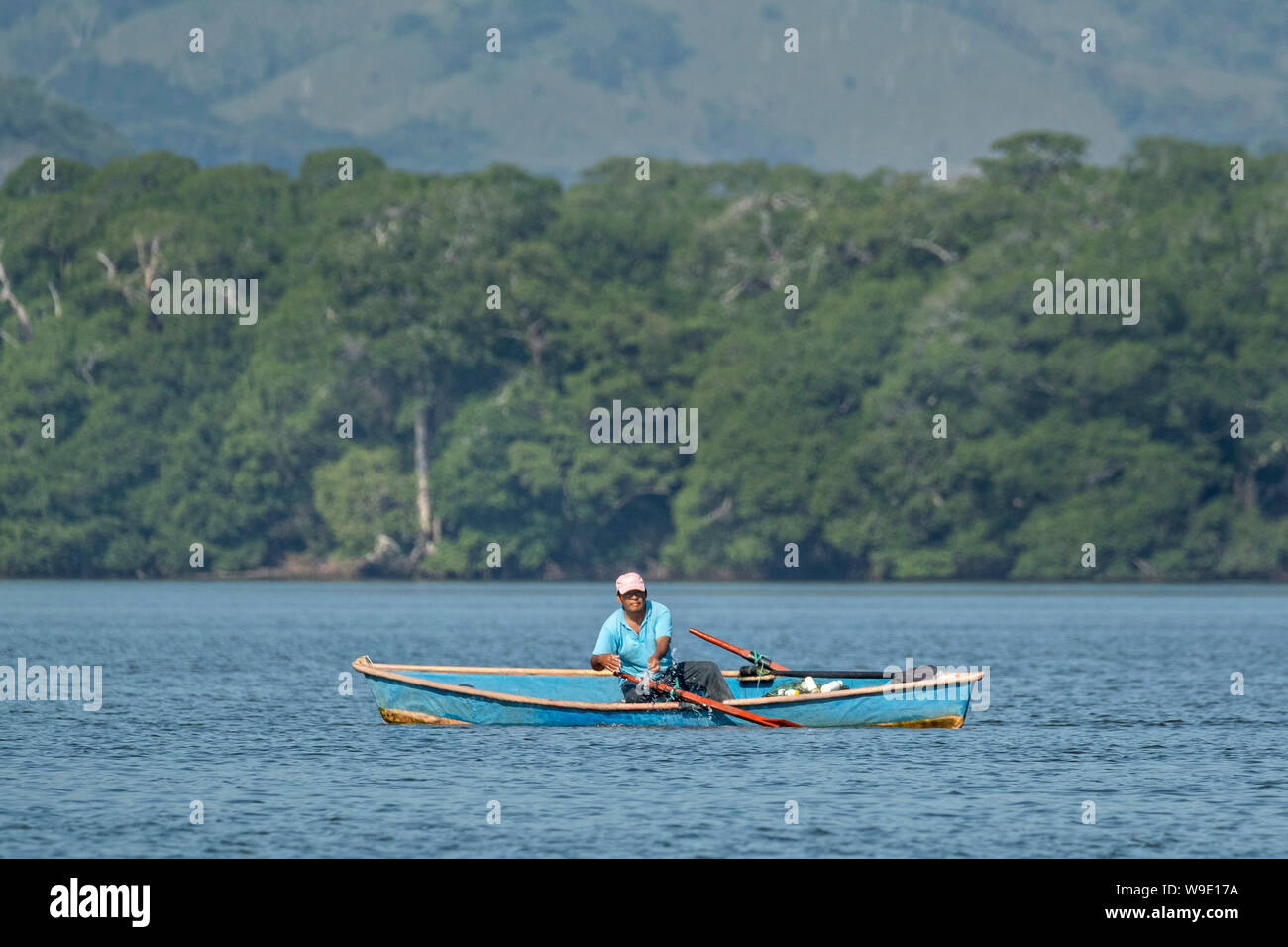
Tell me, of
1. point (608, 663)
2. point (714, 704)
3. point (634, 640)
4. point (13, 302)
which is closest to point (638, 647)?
point (634, 640)

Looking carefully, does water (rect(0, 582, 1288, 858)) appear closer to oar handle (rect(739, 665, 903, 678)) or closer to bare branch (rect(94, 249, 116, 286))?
oar handle (rect(739, 665, 903, 678))

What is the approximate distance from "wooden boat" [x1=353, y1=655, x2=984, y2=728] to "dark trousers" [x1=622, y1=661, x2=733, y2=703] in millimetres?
176

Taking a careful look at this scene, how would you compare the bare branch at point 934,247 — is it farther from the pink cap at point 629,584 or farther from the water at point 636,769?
the pink cap at point 629,584

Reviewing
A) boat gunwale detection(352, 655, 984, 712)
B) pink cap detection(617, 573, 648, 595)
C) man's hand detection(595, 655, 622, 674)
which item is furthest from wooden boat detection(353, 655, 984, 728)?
pink cap detection(617, 573, 648, 595)

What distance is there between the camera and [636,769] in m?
30.7

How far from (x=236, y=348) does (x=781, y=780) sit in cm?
10158

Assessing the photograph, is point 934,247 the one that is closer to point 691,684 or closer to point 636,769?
point 691,684

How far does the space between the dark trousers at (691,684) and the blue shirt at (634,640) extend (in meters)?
0.28

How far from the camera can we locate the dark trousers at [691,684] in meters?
32.8

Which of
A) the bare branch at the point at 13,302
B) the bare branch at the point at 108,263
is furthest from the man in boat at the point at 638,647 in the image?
the bare branch at the point at 13,302

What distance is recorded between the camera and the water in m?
25.1

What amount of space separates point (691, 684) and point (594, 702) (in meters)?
2.04
